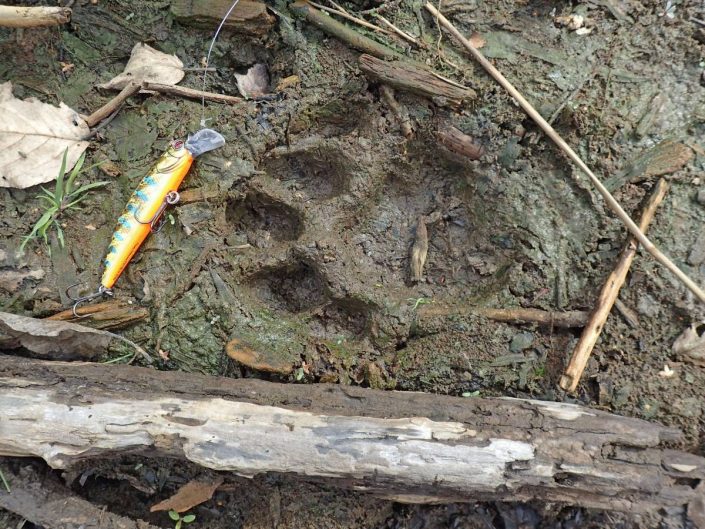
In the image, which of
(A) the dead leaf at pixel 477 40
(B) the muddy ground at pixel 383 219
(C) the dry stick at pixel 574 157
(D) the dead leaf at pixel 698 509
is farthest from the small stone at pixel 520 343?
(A) the dead leaf at pixel 477 40

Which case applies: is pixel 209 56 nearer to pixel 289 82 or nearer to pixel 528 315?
pixel 289 82

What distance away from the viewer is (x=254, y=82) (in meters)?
2.47

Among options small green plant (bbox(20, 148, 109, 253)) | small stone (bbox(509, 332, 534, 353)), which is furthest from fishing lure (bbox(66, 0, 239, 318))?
small stone (bbox(509, 332, 534, 353))

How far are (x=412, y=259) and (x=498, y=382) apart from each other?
0.68 meters

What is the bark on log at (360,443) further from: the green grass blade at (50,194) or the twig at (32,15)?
the twig at (32,15)

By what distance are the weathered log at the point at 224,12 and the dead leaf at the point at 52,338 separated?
4.89 feet

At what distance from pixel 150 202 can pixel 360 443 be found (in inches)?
54.0

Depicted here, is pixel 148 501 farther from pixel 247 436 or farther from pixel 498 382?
pixel 498 382

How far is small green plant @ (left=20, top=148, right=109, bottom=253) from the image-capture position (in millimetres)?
2262

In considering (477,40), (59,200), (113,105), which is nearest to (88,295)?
(59,200)

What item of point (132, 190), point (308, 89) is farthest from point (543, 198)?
point (132, 190)

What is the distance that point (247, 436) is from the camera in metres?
1.87

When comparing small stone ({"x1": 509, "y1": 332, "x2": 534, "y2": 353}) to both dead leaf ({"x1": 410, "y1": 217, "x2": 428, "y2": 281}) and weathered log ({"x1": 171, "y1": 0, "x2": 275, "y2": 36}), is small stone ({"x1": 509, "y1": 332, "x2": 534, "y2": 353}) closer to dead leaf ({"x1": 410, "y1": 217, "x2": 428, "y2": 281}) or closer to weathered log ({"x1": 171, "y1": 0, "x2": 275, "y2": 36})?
dead leaf ({"x1": 410, "y1": 217, "x2": 428, "y2": 281})

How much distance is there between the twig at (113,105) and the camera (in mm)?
2354
